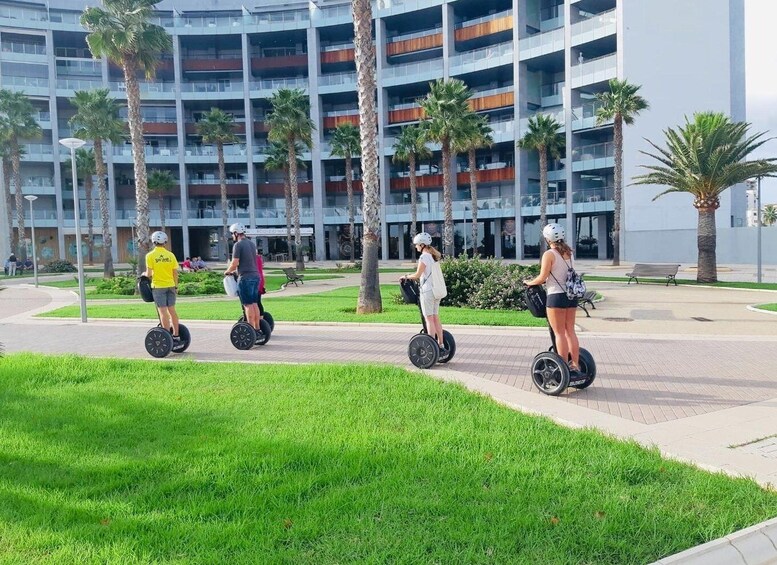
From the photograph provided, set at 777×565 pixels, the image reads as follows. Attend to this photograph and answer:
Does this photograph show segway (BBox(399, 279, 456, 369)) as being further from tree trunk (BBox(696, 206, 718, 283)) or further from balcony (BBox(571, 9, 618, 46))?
balcony (BBox(571, 9, 618, 46))

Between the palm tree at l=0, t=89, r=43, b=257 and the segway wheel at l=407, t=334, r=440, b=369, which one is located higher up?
the palm tree at l=0, t=89, r=43, b=257

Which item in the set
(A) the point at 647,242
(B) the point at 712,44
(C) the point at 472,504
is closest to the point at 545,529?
(C) the point at 472,504

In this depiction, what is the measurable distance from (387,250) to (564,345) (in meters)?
56.1

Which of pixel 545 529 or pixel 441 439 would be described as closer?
pixel 545 529

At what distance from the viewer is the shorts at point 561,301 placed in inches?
286

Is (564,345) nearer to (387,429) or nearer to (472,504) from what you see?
(387,429)

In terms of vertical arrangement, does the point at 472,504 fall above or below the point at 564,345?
below

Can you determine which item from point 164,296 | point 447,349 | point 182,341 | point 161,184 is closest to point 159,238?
point 164,296

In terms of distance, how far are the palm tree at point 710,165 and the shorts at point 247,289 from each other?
2009 cm

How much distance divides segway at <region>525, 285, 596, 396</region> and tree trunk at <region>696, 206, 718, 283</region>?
21.3 m

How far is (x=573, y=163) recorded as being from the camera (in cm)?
5038

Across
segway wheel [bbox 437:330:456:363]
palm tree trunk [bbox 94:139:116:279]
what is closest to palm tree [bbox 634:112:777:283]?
segway wheel [bbox 437:330:456:363]

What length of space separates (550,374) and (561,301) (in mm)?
896

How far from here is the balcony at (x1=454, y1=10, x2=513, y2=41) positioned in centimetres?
5519
